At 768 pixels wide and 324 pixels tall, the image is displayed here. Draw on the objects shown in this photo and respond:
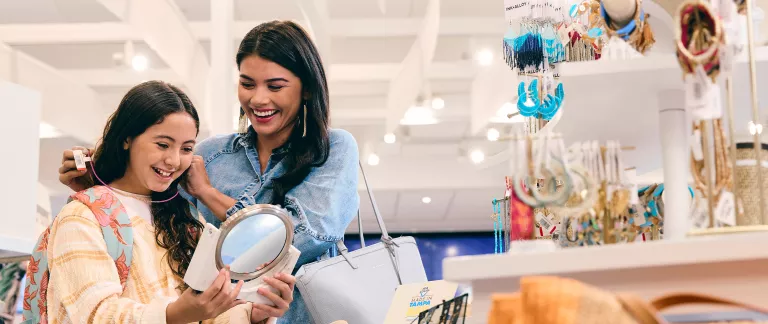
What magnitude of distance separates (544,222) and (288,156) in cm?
70

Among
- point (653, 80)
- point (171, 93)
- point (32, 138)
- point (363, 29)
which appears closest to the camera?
point (653, 80)

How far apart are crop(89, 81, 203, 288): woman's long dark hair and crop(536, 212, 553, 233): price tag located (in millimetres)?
890

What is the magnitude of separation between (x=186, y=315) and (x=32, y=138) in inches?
95.3

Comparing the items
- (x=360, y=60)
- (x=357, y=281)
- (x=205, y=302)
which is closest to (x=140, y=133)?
(x=205, y=302)

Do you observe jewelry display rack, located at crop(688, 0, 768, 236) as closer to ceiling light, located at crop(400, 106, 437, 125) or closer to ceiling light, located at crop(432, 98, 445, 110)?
ceiling light, located at crop(400, 106, 437, 125)

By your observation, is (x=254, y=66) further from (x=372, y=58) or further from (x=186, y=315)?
(x=372, y=58)

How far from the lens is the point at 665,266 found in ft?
3.67

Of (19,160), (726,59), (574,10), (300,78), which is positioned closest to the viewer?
(726,59)

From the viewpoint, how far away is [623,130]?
6.23ft

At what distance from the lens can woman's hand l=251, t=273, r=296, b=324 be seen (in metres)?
1.99

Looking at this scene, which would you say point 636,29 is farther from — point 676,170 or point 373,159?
point 373,159

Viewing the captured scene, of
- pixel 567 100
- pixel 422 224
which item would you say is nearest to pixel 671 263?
pixel 567 100

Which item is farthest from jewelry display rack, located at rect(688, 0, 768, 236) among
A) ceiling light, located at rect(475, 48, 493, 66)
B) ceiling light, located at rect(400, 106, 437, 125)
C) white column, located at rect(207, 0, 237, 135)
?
ceiling light, located at rect(400, 106, 437, 125)

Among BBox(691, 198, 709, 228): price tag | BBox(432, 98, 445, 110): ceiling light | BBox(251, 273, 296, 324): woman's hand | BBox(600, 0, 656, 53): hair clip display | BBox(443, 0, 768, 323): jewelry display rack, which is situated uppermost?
BBox(432, 98, 445, 110): ceiling light
